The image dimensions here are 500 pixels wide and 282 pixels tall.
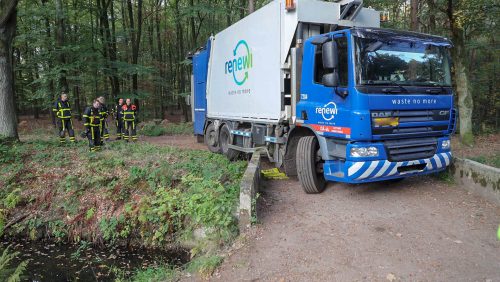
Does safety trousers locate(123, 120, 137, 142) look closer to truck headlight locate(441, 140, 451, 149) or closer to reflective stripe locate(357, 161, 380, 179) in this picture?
reflective stripe locate(357, 161, 380, 179)


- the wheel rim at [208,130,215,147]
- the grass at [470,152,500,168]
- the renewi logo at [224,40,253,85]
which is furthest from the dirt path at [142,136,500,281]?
the wheel rim at [208,130,215,147]

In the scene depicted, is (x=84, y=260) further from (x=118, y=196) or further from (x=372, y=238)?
(x=372, y=238)

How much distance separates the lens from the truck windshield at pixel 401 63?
5.16 meters

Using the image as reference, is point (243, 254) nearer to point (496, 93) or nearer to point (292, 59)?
point (292, 59)

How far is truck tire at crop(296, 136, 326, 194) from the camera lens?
6074 millimetres

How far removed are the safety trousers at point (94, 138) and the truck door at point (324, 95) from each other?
6.76 metres

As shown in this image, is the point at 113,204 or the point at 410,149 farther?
the point at 113,204

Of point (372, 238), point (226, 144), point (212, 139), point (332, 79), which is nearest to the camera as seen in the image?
point (372, 238)

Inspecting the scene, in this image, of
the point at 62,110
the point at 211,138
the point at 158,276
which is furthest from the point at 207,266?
the point at 62,110

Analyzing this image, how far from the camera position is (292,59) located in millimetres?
6516

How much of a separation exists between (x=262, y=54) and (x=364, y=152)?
336cm

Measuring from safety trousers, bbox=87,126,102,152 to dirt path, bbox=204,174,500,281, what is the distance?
20.7 ft

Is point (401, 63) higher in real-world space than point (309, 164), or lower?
higher

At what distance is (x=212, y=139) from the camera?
35.6 feet
